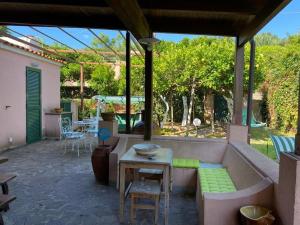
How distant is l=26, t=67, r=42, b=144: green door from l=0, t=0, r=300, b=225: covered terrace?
320cm

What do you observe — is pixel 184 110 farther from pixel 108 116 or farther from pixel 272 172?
pixel 272 172

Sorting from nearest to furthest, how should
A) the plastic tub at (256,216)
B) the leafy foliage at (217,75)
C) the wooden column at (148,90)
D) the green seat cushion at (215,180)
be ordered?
1. the plastic tub at (256,216)
2. the green seat cushion at (215,180)
3. the wooden column at (148,90)
4. the leafy foliage at (217,75)

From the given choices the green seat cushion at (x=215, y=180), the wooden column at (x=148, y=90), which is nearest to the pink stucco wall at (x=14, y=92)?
the wooden column at (x=148, y=90)

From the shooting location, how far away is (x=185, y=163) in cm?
426

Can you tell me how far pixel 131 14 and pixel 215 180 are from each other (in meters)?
2.25

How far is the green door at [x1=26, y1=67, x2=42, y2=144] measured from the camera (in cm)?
761

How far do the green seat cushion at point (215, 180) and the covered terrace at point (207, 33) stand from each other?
0.28 feet

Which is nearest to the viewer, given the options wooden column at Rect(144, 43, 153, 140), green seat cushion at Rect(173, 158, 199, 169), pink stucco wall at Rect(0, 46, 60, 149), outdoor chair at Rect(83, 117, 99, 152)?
green seat cushion at Rect(173, 158, 199, 169)

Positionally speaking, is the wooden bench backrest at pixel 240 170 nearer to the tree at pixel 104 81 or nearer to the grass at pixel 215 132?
the grass at pixel 215 132

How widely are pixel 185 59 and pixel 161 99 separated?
211 cm

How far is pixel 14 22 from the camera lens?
4688 mm

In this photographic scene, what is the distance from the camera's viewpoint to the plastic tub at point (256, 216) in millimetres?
2143

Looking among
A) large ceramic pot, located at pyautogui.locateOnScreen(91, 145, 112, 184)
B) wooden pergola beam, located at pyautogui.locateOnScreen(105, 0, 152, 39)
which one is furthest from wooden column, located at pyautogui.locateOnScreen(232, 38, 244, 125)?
large ceramic pot, located at pyautogui.locateOnScreen(91, 145, 112, 184)

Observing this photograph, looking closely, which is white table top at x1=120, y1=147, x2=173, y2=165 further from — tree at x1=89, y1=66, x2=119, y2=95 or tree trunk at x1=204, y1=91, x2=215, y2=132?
tree at x1=89, y1=66, x2=119, y2=95
